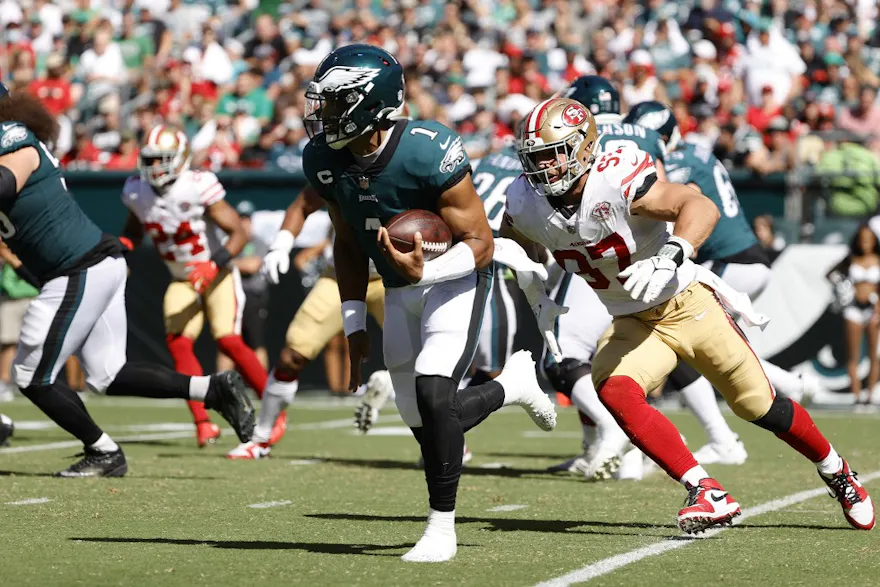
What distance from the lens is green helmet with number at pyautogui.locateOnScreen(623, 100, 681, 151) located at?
25.7 ft

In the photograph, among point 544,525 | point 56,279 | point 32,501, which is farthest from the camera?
point 56,279

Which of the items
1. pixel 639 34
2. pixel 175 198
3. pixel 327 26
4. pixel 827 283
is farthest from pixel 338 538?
pixel 327 26

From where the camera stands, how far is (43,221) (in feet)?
21.8

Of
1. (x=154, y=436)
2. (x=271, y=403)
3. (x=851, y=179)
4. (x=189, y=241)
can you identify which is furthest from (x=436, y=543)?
(x=851, y=179)

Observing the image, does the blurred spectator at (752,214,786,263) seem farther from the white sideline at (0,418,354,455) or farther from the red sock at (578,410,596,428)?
the red sock at (578,410,596,428)

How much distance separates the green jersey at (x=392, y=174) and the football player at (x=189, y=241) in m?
3.93

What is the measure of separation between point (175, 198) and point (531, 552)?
4.70 meters

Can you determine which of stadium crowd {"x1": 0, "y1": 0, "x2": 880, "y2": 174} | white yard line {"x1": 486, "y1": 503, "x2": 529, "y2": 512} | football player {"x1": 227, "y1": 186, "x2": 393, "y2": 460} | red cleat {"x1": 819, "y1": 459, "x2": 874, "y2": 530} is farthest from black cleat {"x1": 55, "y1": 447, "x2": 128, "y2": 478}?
Result: stadium crowd {"x1": 0, "y1": 0, "x2": 880, "y2": 174}

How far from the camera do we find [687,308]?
17.5ft

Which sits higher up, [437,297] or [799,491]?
[437,297]

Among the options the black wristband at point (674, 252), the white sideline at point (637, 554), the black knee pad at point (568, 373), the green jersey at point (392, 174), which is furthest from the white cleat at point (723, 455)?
the green jersey at point (392, 174)

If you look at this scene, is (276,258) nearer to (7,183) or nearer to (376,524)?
(7,183)

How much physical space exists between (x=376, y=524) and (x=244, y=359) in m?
3.64

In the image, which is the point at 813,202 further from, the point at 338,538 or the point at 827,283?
the point at 338,538
